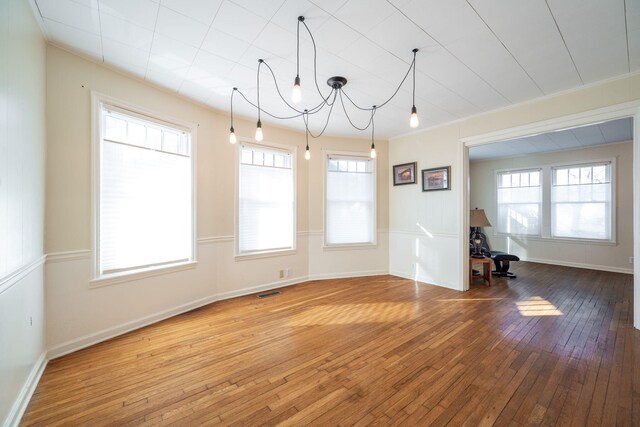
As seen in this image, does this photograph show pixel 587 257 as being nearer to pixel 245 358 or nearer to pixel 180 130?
pixel 245 358

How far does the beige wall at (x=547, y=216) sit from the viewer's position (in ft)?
17.1

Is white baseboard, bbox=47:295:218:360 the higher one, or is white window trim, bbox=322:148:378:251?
white window trim, bbox=322:148:378:251

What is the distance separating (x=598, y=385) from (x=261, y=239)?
→ 395 centimetres

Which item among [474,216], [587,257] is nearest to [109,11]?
[474,216]

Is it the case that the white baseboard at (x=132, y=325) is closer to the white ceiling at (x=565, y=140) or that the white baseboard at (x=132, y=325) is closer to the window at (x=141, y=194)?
the window at (x=141, y=194)

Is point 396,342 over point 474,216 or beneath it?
beneath

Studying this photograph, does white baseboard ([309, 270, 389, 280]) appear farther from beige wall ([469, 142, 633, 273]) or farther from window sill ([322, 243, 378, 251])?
beige wall ([469, 142, 633, 273])

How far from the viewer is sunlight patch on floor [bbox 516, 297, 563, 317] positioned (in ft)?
10.5

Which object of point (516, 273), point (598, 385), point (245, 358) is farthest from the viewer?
point (516, 273)

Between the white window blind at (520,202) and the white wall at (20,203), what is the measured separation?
8.85m

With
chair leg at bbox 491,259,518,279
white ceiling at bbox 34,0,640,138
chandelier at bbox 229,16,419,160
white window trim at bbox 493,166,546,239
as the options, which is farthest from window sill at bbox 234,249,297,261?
white window trim at bbox 493,166,546,239

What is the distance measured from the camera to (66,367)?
6.89 ft

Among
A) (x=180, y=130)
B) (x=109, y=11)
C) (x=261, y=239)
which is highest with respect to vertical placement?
(x=109, y=11)

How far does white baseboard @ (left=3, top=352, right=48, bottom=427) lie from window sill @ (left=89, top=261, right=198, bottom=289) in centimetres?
65
